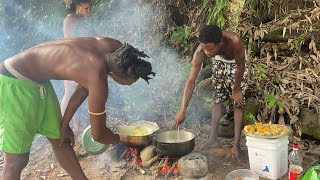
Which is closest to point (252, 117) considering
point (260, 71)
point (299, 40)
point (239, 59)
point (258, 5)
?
point (260, 71)

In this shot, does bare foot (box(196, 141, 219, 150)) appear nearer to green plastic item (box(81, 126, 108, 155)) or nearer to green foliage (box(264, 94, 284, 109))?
green foliage (box(264, 94, 284, 109))

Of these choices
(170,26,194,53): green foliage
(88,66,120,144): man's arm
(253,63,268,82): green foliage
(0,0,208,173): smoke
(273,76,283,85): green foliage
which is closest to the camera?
(88,66,120,144): man's arm

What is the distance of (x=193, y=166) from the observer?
189 inches

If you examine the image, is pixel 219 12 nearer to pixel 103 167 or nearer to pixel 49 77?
pixel 103 167

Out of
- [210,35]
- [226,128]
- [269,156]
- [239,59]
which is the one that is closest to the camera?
[269,156]

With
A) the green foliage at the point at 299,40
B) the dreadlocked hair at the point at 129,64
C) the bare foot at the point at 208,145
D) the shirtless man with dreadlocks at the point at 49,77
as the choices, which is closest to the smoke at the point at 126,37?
the bare foot at the point at 208,145

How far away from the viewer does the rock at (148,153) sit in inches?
209

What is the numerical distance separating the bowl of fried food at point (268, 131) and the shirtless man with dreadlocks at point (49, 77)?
1.90 metres

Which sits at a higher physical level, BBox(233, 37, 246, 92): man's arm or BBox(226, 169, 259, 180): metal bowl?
BBox(233, 37, 246, 92): man's arm

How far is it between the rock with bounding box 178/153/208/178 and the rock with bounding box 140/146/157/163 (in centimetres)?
58

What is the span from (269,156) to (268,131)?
333mm

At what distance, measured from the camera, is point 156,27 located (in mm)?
9484

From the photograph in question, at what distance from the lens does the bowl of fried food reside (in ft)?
15.2

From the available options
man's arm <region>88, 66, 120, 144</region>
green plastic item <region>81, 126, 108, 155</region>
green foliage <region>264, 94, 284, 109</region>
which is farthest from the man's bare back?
green foliage <region>264, 94, 284, 109</region>
